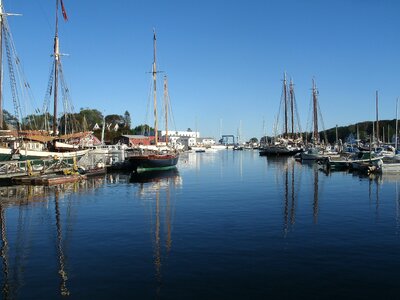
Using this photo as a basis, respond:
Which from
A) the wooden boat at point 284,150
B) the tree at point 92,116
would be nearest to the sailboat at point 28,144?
the wooden boat at point 284,150

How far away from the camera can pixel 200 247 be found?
700 inches

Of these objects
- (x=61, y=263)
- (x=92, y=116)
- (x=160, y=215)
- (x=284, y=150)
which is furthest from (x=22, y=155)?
(x=92, y=116)

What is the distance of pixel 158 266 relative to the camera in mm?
15109

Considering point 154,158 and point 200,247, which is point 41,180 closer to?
point 154,158

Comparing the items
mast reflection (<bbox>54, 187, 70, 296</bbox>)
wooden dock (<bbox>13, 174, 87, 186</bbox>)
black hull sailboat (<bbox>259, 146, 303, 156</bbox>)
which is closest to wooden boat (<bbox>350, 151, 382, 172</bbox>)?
wooden dock (<bbox>13, 174, 87, 186</bbox>)

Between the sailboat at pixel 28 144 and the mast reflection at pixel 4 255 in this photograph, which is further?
the sailboat at pixel 28 144

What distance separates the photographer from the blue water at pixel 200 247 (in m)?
13.0

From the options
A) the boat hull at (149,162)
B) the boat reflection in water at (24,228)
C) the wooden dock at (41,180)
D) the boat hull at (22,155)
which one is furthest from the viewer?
the boat hull at (149,162)

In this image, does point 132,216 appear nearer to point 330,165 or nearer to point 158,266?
point 158,266

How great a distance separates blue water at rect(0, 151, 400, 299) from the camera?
1296cm

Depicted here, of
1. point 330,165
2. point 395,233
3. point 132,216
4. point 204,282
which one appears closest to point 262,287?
point 204,282

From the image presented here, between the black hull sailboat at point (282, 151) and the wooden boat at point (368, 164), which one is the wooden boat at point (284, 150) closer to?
the black hull sailboat at point (282, 151)

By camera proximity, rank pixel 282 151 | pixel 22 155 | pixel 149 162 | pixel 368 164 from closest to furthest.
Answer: pixel 22 155, pixel 368 164, pixel 149 162, pixel 282 151

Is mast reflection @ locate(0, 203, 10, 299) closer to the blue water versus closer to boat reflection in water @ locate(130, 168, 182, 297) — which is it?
the blue water
